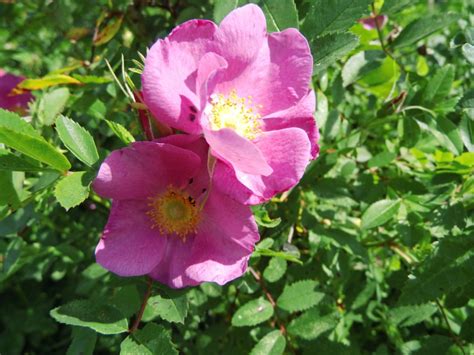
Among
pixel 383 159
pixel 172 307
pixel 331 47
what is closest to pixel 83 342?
pixel 172 307

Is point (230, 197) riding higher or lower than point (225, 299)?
higher

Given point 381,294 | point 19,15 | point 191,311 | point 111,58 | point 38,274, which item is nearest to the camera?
point 191,311

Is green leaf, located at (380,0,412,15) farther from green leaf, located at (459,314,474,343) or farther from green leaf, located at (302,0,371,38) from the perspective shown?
green leaf, located at (459,314,474,343)

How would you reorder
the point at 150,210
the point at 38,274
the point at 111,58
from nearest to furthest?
the point at 150,210 < the point at 111,58 < the point at 38,274

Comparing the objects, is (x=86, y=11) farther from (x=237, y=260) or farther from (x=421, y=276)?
(x=421, y=276)

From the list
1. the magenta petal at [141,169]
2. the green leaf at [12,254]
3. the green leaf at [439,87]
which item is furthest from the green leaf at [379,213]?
the green leaf at [12,254]

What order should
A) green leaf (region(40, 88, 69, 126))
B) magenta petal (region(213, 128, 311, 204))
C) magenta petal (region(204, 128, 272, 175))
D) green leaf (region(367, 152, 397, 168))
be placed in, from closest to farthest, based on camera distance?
magenta petal (region(204, 128, 272, 175))
magenta petal (region(213, 128, 311, 204))
green leaf (region(40, 88, 69, 126))
green leaf (region(367, 152, 397, 168))

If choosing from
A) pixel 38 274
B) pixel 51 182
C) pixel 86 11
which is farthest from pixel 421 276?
pixel 86 11

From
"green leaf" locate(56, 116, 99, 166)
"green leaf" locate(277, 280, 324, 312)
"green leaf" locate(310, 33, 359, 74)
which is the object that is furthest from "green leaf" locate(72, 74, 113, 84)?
"green leaf" locate(277, 280, 324, 312)
